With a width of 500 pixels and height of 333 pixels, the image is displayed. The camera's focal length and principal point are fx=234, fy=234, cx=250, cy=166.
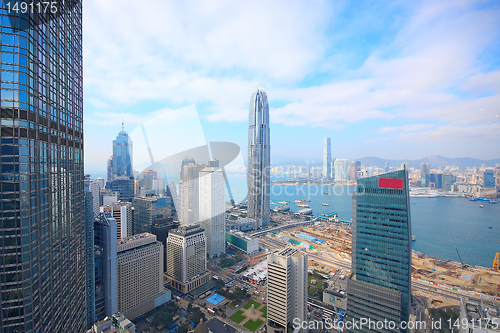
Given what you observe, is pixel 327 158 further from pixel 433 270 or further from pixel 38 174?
pixel 38 174

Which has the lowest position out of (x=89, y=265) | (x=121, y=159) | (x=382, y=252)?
(x=89, y=265)

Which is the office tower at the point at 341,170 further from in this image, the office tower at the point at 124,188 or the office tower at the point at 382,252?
the office tower at the point at 382,252

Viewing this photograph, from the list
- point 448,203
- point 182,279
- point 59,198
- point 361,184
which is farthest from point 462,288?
point 448,203

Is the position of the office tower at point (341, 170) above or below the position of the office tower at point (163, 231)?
above

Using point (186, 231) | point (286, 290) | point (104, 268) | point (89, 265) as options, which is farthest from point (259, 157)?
point (89, 265)

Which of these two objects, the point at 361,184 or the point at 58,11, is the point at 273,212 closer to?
the point at 361,184

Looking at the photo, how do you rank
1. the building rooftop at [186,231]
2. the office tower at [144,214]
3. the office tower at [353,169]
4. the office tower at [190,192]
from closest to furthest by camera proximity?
1. the building rooftop at [186,231]
2. the office tower at [190,192]
3. the office tower at [144,214]
4. the office tower at [353,169]

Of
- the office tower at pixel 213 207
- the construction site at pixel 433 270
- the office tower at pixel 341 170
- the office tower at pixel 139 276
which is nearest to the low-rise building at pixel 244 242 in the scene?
the office tower at pixel 213 207
